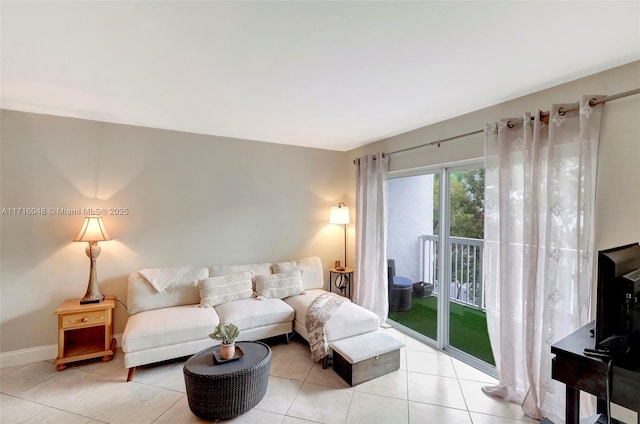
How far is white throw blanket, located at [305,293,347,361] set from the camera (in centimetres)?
263

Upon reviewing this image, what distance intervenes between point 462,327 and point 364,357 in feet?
4.55

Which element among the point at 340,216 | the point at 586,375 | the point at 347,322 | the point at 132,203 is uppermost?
the point at 132,203

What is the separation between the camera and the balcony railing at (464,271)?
286cm

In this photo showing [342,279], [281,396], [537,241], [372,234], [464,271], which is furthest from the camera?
[342,279]

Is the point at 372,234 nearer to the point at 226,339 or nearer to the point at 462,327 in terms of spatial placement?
the point at 462,327

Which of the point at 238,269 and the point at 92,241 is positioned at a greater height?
the point at 92,241

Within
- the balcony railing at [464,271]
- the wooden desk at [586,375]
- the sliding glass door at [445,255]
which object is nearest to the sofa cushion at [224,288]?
the sliding glass door at [445,255]

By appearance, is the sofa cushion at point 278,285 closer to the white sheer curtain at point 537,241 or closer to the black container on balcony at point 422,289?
the black container on balcony at point 422,289

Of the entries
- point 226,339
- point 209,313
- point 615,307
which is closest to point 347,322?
point 226,339

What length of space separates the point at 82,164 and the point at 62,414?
7.53 ft

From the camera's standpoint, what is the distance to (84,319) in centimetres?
265

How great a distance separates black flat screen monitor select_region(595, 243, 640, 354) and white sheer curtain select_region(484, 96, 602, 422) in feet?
2.26

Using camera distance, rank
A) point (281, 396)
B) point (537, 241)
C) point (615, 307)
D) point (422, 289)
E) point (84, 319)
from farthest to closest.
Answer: point (422, 289) → point (84, 319) → point (281, 396) → point (537, 241) → point (615, 307)

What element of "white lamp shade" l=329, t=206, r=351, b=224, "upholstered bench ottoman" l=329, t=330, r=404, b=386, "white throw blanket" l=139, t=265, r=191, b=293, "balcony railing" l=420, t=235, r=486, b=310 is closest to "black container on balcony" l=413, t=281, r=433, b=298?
"balcony railing" l=420, t=235, r=486, b=310
